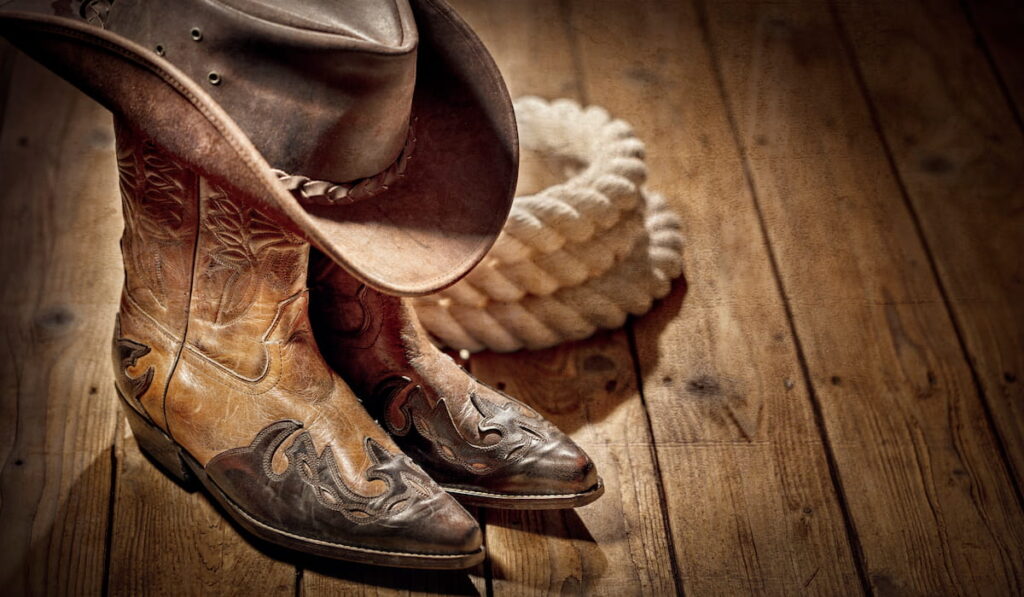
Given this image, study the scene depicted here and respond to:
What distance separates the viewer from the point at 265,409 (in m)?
1.03

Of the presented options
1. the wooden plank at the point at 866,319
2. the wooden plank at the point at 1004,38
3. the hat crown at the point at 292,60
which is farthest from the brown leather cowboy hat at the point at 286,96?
the wooden plank at the point at 1004,38

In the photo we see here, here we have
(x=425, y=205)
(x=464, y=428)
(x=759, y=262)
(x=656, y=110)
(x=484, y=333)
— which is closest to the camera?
(x=425, y=205)

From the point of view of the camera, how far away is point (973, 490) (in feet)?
3.83

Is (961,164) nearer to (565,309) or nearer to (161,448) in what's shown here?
(565,309)

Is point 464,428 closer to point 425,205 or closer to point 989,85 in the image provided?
point 425,205

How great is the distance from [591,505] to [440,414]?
0.20 meters

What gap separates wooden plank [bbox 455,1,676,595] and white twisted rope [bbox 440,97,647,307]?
0.32ft

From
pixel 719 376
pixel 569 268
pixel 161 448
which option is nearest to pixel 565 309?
pixel 569 268

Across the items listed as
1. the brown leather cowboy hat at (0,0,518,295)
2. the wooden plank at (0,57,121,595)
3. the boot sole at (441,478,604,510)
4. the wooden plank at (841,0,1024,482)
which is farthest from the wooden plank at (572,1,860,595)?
the wooden plank at (0,57,121,595)

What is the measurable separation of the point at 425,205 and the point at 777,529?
52 cm

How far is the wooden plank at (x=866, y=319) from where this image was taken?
1.11 meters

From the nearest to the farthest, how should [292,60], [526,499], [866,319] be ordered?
[292,60], [526,499], [866,319]

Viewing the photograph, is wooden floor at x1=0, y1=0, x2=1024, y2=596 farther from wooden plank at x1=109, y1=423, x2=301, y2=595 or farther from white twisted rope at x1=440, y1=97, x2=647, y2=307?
white twisted rope at x1=440, y1=97, x2=647, y2=307

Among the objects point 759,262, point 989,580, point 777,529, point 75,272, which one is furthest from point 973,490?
point 75,272
